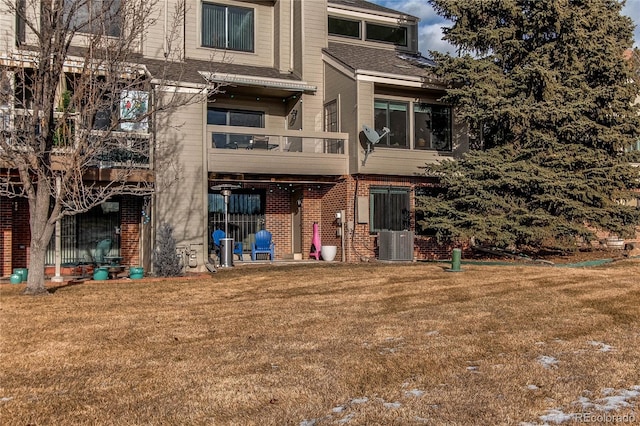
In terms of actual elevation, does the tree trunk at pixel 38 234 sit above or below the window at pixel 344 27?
below

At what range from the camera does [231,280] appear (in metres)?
14.4

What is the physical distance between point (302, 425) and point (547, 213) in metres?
15.7

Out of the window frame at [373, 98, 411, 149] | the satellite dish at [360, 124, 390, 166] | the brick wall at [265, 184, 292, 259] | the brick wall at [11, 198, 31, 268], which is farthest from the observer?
the brick wall at [265, 184, 292, 259]

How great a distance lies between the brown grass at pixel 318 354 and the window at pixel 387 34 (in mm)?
13715

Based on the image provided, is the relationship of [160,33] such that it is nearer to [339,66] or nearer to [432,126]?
[339,66]

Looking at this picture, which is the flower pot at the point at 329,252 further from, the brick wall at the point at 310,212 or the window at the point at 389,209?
the window at the point at 389,209

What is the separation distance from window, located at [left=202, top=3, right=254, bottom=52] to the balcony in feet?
14.0

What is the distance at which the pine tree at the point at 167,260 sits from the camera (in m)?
15.6

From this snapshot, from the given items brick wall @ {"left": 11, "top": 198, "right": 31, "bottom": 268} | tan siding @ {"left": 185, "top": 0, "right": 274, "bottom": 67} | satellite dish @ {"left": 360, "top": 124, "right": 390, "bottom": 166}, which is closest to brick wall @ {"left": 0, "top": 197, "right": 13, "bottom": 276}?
brick wall @ {"left": 11, "top": 198, "right": 31, "bottom": 268}

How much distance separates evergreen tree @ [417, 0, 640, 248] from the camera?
18.3 m

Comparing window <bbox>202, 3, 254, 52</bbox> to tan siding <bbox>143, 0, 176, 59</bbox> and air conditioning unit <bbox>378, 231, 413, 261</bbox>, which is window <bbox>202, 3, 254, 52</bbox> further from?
air conditioning unit <bbox>378, 231, 413, 261</bbox>

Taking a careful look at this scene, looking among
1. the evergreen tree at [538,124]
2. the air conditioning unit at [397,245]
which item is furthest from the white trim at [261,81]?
the air conditioning unit at [397,245]

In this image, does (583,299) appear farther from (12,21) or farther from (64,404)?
(12,21)

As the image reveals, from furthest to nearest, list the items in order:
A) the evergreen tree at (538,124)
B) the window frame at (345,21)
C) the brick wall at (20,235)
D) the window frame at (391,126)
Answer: the window frame at (345,21)
the window frame at (391,126)
the evergreen tree at (538,124)
the brick wall at (20,235)
